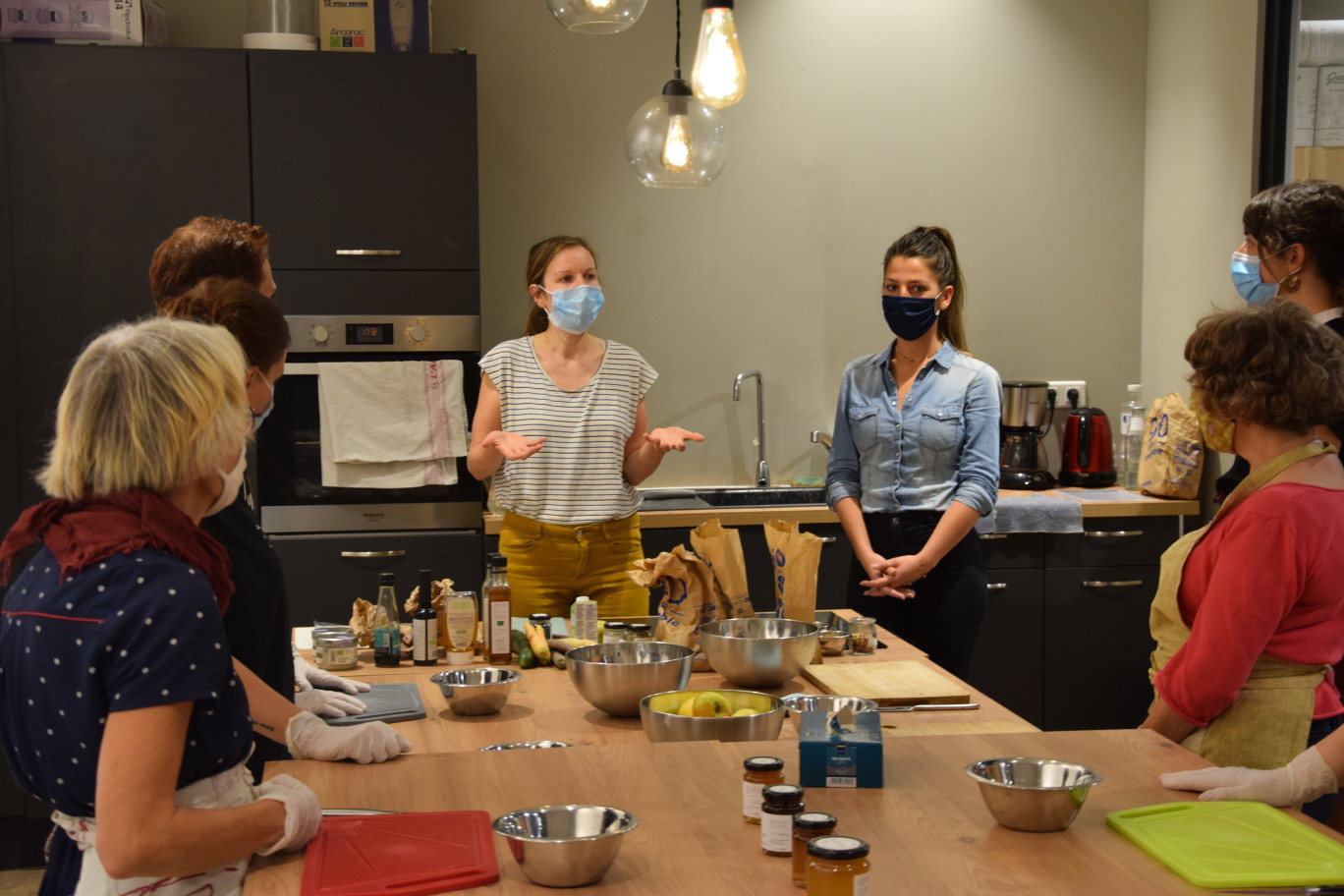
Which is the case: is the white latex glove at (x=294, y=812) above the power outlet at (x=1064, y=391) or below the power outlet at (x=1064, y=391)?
below

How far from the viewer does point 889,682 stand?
2117 mm

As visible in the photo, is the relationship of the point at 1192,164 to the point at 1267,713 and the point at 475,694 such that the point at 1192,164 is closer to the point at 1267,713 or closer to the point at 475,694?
the point at 1267,713

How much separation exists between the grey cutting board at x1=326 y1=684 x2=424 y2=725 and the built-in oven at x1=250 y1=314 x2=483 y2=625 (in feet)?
5.42

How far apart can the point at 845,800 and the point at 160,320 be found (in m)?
0.95

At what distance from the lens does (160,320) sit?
1294 millimetres

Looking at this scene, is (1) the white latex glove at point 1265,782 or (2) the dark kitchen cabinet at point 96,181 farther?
(2) the dark kitchen cabinet at point 96,181

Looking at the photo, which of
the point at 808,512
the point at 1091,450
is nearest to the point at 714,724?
the point at 808,512

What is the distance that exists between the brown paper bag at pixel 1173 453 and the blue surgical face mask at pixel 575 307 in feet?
7.14

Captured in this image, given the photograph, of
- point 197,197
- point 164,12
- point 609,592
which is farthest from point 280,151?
point 609,592

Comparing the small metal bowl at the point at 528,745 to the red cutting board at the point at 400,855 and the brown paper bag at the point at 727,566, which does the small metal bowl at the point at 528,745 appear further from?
the brown paper bag at the point at 727,566

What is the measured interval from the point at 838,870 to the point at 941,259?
204 cm

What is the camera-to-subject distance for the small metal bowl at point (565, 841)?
3.99 feet

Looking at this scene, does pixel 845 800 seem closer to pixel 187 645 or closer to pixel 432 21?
pixel 187 645

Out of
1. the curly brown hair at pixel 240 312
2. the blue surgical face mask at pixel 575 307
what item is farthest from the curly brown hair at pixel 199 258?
the blue surgical face mask at pixel 575 307
